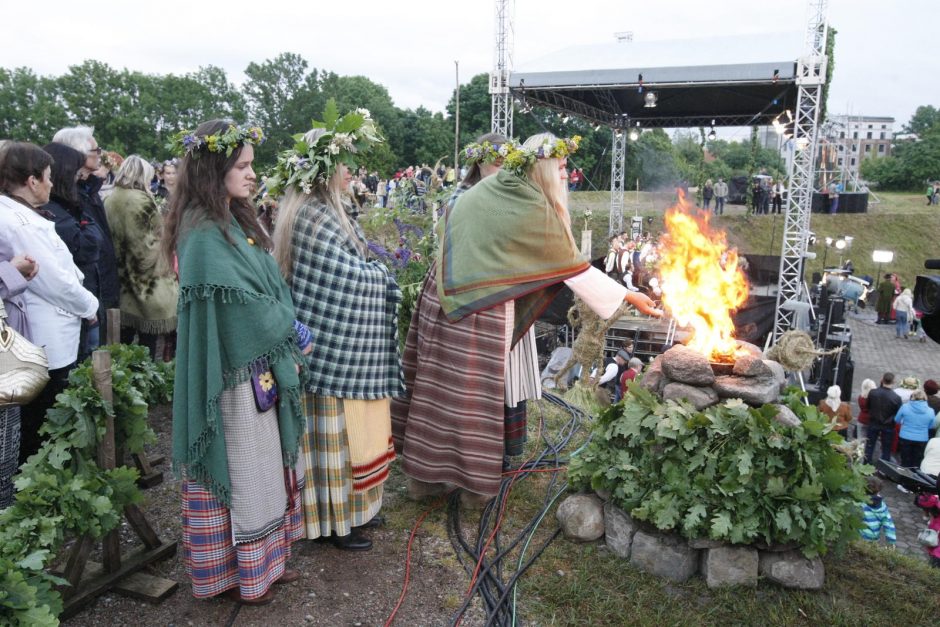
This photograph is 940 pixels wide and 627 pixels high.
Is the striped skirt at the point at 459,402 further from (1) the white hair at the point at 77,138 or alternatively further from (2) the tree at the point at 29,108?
(2) the tree at the point at 29,108

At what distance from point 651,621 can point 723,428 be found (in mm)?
1060

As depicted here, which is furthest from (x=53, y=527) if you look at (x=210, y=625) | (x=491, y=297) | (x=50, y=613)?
(x=491, y=297)

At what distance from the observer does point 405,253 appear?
6.12m

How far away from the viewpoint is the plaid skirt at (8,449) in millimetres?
3037

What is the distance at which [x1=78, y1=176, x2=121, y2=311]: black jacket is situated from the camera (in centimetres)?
464

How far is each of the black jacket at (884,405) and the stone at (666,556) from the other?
7882 mm

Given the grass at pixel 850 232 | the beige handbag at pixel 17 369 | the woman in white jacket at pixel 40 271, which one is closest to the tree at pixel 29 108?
the grass at pixel 850 232

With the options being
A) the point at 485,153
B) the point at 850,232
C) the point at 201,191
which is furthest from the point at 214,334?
the point at 850,232

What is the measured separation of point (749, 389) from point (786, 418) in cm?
25

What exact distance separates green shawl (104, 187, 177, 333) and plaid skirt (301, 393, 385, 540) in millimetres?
2661

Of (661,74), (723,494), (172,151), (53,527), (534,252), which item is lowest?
(723,494)

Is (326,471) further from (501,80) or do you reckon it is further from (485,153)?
(501,80)

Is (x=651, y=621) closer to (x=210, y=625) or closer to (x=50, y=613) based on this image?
(x=210, y=625)

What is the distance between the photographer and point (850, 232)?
2823cm
